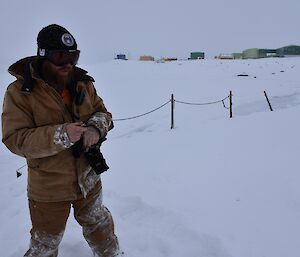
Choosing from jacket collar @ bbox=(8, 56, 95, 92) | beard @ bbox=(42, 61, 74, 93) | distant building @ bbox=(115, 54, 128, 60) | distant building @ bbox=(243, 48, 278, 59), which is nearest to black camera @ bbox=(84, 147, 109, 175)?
A: beard @ bbox=(42, 61, 74, 93)

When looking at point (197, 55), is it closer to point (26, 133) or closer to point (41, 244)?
point (41, 244)

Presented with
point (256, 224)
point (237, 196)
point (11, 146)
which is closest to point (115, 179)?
point (237, 196)

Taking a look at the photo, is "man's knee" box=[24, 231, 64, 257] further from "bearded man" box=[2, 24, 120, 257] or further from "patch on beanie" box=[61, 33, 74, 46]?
"patch on beanie" box=[61, 33, 74, 46]

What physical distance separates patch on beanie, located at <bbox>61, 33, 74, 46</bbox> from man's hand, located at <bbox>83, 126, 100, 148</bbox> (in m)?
0.53

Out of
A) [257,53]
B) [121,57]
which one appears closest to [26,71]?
[121,57]

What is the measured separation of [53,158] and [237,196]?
8.51 ft

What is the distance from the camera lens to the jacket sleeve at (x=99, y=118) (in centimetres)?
225

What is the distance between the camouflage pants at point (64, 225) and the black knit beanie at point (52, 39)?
39.5 inches

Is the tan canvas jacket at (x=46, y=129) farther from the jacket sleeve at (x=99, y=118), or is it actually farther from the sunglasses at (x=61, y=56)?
the sunglasses at (x=61, y=56)

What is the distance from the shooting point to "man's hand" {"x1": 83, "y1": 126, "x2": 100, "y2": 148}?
2.12 metres

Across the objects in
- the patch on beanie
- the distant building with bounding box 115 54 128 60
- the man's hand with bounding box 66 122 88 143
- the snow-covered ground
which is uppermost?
the patch on beanie

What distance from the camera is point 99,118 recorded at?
2330mm

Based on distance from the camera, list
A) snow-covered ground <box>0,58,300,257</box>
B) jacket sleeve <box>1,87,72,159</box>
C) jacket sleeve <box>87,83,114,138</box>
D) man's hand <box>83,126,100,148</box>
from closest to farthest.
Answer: jacket sleeve <box>1,87,72,159</box>
man's hand <box>83,126,100,148</box>
jacket sleeve <box>87,83,114,138</box>
snow-covered ground <box>0,58,300,257</box>

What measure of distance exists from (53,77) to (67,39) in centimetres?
27
